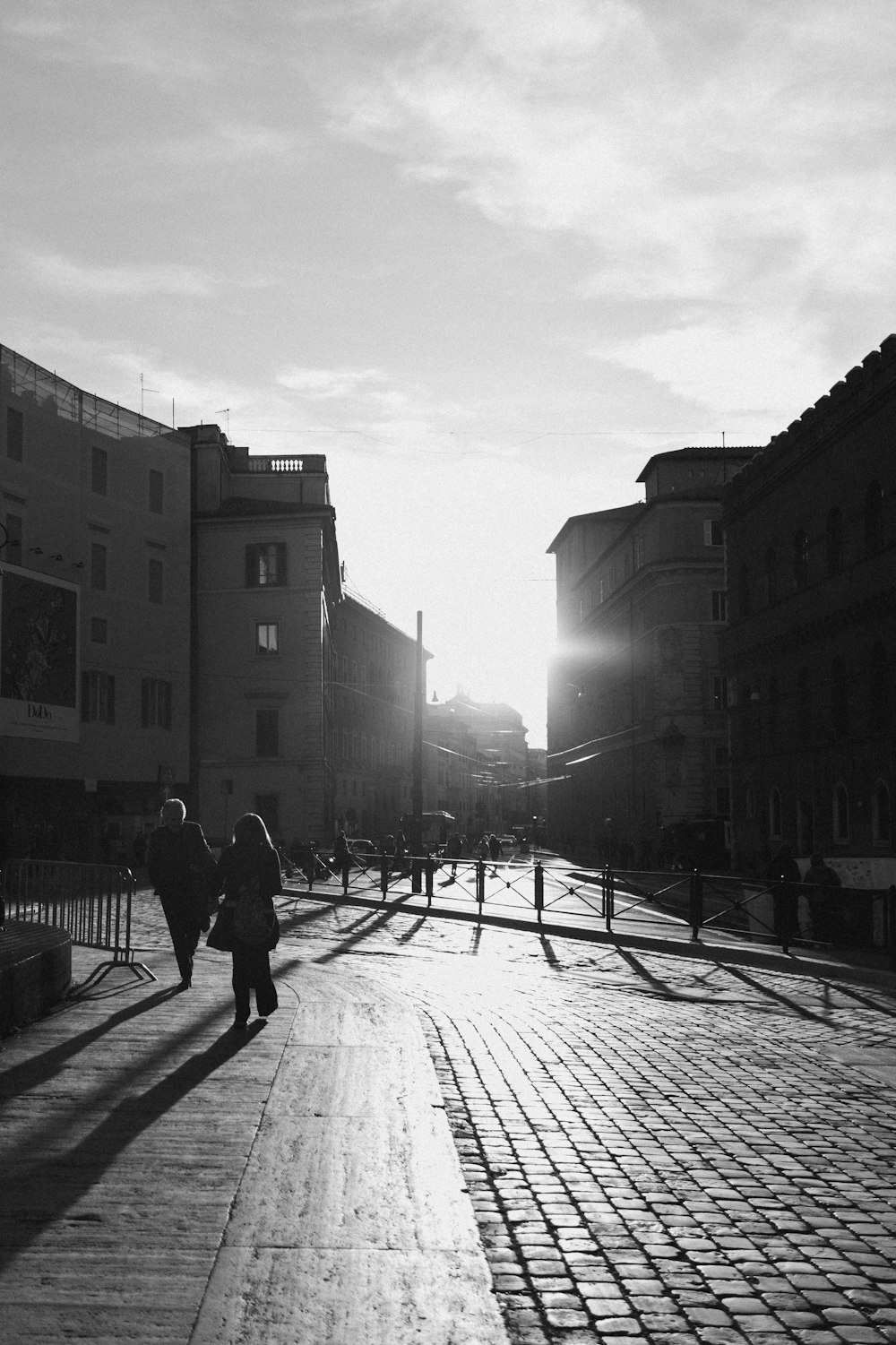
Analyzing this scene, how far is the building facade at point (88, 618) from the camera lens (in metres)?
41.6

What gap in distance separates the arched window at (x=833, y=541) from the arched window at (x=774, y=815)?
703 centimetres

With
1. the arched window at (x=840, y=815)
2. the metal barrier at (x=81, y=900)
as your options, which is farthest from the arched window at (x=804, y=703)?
the metal barrier at (x=81, y=900)

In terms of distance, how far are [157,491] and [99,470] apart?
3.90m

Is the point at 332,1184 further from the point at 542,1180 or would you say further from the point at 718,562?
the point at 718,562

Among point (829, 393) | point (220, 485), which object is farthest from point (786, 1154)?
point (220, 485)

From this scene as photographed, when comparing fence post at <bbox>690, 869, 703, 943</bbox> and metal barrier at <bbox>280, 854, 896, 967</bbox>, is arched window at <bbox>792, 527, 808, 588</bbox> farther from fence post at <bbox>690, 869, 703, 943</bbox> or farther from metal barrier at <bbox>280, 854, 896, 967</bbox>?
fence post at <bbox>690, 869, 703, 943</bbox>

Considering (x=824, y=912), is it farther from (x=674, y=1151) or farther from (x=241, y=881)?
(x=674, y=1151)

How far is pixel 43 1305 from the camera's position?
4418 mm

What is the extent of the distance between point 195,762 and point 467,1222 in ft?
175

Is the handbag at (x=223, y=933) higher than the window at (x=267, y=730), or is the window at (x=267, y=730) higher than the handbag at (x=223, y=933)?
the window at (x=267, y=730)

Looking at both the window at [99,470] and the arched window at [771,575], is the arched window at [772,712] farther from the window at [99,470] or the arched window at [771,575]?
the window at [99,470]

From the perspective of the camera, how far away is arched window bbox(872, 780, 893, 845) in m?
30.3

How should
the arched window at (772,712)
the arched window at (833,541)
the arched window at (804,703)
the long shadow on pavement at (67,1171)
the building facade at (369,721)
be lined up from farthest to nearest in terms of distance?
the building facade at (369,721) < the arched window at (772,712) < the arched window at (804,703) < the arched window at (833,541) < the long shadow on pavement at (67,1171)

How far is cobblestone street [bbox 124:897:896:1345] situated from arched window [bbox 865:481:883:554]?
18.6 m
